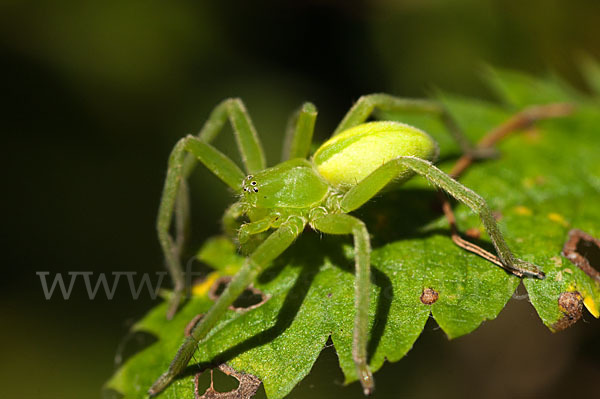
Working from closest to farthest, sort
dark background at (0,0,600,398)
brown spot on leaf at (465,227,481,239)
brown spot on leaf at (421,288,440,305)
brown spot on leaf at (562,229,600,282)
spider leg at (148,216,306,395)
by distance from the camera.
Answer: spider leg at (148,216,306,395), brown spot on leaf at (421,288,440,305), brown spot on leaf at (562,229,600,282), brown spot on leaf at (465,227,481,239), dark background at (0,0,600,398)

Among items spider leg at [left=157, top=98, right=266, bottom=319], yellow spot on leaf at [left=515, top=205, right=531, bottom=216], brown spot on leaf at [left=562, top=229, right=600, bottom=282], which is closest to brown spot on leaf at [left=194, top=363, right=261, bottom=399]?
spider leg at [left=157, top=98, right=266, bottom=319]

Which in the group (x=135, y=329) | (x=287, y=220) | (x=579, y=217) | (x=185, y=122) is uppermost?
(x=185, y=122)

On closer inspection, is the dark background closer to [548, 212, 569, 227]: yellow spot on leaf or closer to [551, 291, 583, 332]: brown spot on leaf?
[548, 212, 569, 227]: yellow spot on leaf

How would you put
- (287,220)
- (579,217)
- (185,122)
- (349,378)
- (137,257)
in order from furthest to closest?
(185,122) → (137,257) → (579,217) → (287,220) → (349,378)

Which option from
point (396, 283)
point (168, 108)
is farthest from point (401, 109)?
point (168, 108)

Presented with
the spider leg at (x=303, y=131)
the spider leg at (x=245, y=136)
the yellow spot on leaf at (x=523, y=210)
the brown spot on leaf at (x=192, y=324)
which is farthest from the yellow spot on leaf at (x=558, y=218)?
the brown spot on leaf at (x=192, y=324)

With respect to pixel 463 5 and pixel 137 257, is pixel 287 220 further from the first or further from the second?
pixel 463 5

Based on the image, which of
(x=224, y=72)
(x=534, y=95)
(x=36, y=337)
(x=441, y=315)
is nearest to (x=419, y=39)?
(x=534, y=95)
